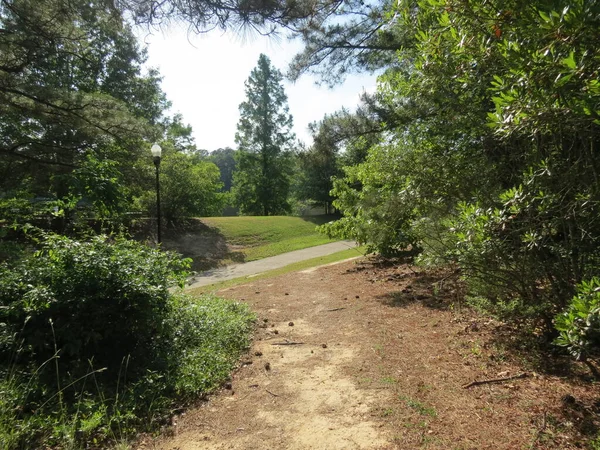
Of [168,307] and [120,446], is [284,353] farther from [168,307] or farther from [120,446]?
[120,446]

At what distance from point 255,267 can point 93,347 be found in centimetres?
1180

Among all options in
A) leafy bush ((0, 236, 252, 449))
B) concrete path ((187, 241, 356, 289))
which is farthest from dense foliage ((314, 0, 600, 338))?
concrete path ((187, 241, 356, 289))

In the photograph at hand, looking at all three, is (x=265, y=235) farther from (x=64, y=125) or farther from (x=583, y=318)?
(x=583, y=318)

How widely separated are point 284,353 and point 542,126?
361cm

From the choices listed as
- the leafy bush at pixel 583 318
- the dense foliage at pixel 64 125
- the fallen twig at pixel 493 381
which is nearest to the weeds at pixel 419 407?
the fallen twig at pixel 493 381

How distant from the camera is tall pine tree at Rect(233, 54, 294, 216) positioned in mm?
35031

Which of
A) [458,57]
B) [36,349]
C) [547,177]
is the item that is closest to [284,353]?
[36,349]

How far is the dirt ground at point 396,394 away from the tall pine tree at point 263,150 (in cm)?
3201

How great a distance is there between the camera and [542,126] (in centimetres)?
210

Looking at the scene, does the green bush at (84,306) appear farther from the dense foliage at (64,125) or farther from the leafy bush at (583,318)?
the leafy bush at (583,318)

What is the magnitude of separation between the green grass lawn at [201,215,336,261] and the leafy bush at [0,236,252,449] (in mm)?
14283

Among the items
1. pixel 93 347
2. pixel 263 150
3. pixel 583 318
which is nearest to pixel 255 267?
pixel 93 347

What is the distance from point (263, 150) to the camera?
118ft

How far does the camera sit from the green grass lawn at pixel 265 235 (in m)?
20.7
